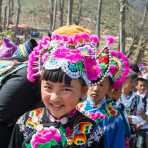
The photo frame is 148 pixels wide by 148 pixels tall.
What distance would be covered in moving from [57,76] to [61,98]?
0.14 metres

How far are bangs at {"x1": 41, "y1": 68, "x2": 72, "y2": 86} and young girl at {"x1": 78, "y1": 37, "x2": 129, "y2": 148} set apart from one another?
1.03 meters

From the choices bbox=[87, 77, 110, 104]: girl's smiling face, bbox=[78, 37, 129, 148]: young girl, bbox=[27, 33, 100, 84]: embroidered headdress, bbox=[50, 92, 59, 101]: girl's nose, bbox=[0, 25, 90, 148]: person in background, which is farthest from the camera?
bbox=[87, 77, 110, 104]: girl's smiling face

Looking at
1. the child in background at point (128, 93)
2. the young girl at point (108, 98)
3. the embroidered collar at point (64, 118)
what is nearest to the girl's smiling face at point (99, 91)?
the young girl at point (108, 98)

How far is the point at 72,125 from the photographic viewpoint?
131 inches

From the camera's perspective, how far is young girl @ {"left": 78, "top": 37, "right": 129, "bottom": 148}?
4.32 meters

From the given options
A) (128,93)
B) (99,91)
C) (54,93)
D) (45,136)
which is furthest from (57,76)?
(128,93)

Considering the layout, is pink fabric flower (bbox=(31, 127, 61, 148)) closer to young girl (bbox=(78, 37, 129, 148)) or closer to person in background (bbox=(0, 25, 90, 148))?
person in background (bbox=(0, 25, 90, 148))

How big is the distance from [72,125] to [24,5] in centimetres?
7645

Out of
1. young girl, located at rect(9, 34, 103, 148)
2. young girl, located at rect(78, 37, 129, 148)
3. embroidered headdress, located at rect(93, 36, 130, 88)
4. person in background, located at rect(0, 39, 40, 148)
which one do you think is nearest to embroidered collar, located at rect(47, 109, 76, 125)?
young girl, located at rect(9, 34, 103, 148)

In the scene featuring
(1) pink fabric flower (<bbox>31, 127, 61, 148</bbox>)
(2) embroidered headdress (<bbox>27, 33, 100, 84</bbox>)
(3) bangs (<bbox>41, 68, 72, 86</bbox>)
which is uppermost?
(2) embroidered headdress (<bbox>27, 33, 100, 84</bbox>)

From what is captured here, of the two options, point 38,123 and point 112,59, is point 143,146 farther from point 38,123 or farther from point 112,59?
point 38,123

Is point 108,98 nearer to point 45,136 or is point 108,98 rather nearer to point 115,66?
point 115,66

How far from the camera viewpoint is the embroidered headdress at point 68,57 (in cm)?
325


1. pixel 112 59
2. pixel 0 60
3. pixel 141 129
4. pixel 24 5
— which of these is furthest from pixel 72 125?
pixel 24 5
